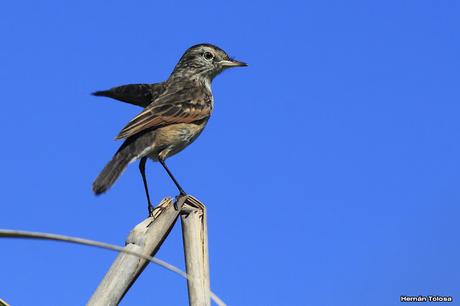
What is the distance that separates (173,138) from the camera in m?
8.41

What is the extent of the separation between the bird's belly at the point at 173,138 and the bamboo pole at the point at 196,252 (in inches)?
131

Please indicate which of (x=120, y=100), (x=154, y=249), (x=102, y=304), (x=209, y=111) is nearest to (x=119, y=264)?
(x=102, y=304)

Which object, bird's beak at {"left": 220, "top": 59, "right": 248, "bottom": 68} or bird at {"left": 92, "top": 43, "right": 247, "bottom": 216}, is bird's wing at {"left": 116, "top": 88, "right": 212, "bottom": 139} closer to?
bird at {"left": 92, "top": 43, "right": 247, "bottom": 216}

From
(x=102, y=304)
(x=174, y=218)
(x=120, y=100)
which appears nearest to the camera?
(x=102, y=304)

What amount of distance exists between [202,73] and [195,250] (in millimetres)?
6310

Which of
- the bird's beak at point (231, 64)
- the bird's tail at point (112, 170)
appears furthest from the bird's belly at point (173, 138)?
the bird's beak at point (231, 64)

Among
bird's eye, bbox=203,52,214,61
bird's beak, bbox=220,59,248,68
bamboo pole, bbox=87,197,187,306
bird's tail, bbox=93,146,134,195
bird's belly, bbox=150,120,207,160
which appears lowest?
bamboo pole, bbox=87,197,187,306

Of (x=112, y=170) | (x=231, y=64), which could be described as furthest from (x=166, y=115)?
(x=231, y=64)

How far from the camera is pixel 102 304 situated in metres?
3.43

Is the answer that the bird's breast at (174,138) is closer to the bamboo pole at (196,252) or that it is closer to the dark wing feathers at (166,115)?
the dark wing feathers at (166,115)

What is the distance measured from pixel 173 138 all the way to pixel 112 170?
1.94 metres

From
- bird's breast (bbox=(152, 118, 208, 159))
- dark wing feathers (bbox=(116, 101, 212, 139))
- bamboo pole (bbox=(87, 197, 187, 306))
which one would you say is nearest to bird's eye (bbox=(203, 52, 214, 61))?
dark wing feathers (bbox=(116, 101, 212, 139))

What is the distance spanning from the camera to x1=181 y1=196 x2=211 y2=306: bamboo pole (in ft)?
12.9

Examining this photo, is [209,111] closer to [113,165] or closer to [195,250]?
[113,165]
